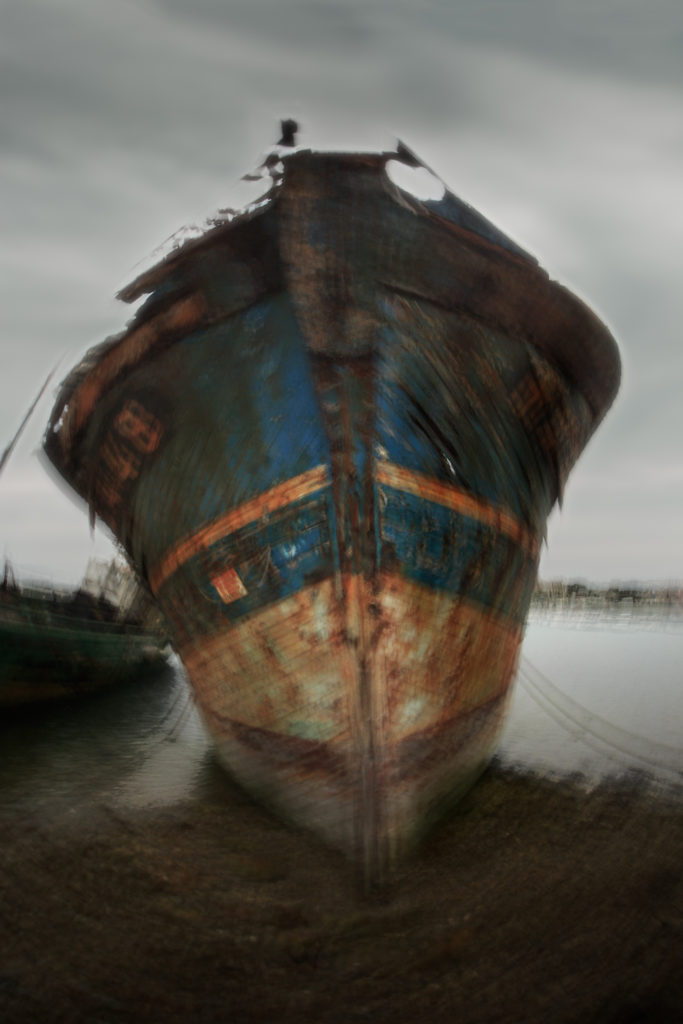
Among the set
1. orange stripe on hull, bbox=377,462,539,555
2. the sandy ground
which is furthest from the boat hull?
orange stripe on hull, bbox=377,462,539,555

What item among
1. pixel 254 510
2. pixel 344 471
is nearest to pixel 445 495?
pixel 344 471

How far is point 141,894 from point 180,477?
95.5 inches

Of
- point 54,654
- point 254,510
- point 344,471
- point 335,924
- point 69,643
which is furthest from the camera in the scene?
point 69,643

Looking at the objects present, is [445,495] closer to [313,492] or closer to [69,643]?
[313,492]

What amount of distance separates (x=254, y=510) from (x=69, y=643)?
6.39 meters

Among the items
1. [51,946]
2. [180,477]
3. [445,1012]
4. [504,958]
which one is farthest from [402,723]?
[180,477]

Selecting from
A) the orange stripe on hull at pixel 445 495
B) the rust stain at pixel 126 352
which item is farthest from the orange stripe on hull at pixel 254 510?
the rust stain at pixel 126 352

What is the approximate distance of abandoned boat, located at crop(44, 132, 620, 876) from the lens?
3.16 meters

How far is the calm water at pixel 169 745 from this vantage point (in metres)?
4.47

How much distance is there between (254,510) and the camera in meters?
3.50

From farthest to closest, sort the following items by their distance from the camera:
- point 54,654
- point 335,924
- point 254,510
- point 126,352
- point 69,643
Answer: point 69,643
point 54,654
point 126,352
point 254,510
point 335,924

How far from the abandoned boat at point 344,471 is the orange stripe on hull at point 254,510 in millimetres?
15

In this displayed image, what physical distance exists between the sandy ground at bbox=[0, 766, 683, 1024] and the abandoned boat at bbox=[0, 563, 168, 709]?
4180 millimetres

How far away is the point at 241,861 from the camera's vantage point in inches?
124
